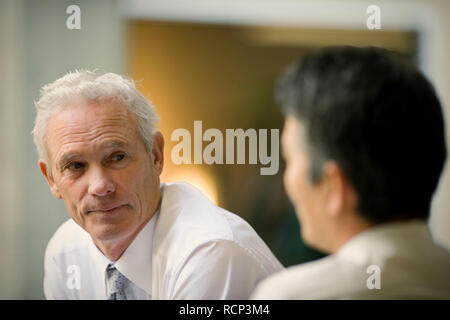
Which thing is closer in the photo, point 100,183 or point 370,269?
point 370,269

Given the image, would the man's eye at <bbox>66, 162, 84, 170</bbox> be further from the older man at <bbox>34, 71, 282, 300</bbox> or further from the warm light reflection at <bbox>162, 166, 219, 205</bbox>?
the warm light reflection at <bbox>162, 166, 219, 205</bbox>

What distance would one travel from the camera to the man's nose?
1.25 m

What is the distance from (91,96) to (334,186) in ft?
1.98

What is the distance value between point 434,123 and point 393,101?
0.10 metres

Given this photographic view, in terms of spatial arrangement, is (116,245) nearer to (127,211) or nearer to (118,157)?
(127,211)

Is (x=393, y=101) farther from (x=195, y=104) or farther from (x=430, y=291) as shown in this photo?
(x=195, y=104)

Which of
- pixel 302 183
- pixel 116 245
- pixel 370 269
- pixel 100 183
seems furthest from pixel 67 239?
pixel 370 269

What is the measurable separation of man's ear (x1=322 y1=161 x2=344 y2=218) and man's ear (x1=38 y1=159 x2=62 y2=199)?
68cm

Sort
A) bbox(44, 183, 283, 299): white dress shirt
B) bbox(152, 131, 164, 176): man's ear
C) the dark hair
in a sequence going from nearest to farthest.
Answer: the dark hair < bbox(44, 183, 283, 299): white dress shirt < bbox(152, 131, 164, 176): man's ear

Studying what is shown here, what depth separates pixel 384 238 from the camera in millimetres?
1022

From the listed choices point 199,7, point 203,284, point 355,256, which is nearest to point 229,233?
point 203,284

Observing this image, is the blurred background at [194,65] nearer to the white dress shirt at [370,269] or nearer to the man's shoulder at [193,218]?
the man's shoulder at [193,218]

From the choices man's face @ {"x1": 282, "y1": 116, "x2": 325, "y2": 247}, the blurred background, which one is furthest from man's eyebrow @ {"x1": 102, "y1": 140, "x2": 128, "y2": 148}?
man's face @ {"x1": 282, "y1": 116, "x2": 325, "y2": 247}

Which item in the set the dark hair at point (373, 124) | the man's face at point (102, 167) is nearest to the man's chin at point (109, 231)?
the man's face at point (102, 167)
